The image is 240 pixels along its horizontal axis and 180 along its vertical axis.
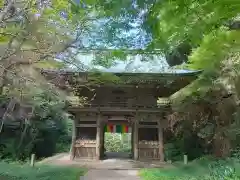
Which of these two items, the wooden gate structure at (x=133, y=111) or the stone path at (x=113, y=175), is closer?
the stone path at (x=113, y=175)

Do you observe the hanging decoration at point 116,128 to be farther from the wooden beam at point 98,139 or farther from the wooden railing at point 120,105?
the wooden railing at point 120,105

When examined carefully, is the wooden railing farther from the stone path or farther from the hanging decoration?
the hanging decoration

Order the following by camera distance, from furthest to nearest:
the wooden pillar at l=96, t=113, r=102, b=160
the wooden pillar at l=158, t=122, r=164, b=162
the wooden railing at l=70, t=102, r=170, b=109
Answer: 1. the wooden railing at l=70, t=102, r=170, b=109
2. the wooden pillar at l=96, t=113, r=102, b=160
3. the wooden pillar at l=158, t=122, r=164, b=162

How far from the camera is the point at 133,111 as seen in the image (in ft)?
47.2

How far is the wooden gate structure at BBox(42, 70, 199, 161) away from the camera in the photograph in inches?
549

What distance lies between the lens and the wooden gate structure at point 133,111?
14.0 meters

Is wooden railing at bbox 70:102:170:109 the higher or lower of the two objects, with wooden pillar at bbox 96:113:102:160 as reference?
higher

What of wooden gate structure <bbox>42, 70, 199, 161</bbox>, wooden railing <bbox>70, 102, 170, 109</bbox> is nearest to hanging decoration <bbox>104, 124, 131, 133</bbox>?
wooden gate structure <bbox>42, 70, 199, 161</bbox>

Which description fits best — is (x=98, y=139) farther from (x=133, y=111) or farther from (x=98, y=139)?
(x=133, y=111)

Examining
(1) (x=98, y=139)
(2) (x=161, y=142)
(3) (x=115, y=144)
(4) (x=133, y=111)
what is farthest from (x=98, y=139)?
(3) (x=115, y=144)

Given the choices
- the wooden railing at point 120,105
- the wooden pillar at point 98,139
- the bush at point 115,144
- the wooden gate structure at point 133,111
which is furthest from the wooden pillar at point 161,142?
the bush at point 115,144

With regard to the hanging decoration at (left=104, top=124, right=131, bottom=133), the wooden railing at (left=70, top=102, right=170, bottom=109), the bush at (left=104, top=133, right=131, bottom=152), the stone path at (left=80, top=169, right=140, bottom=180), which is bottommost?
the stone path at (left=80, top=169, right=140, bottom=180)

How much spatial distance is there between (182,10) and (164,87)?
1226cm

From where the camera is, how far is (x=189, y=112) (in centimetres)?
1231
